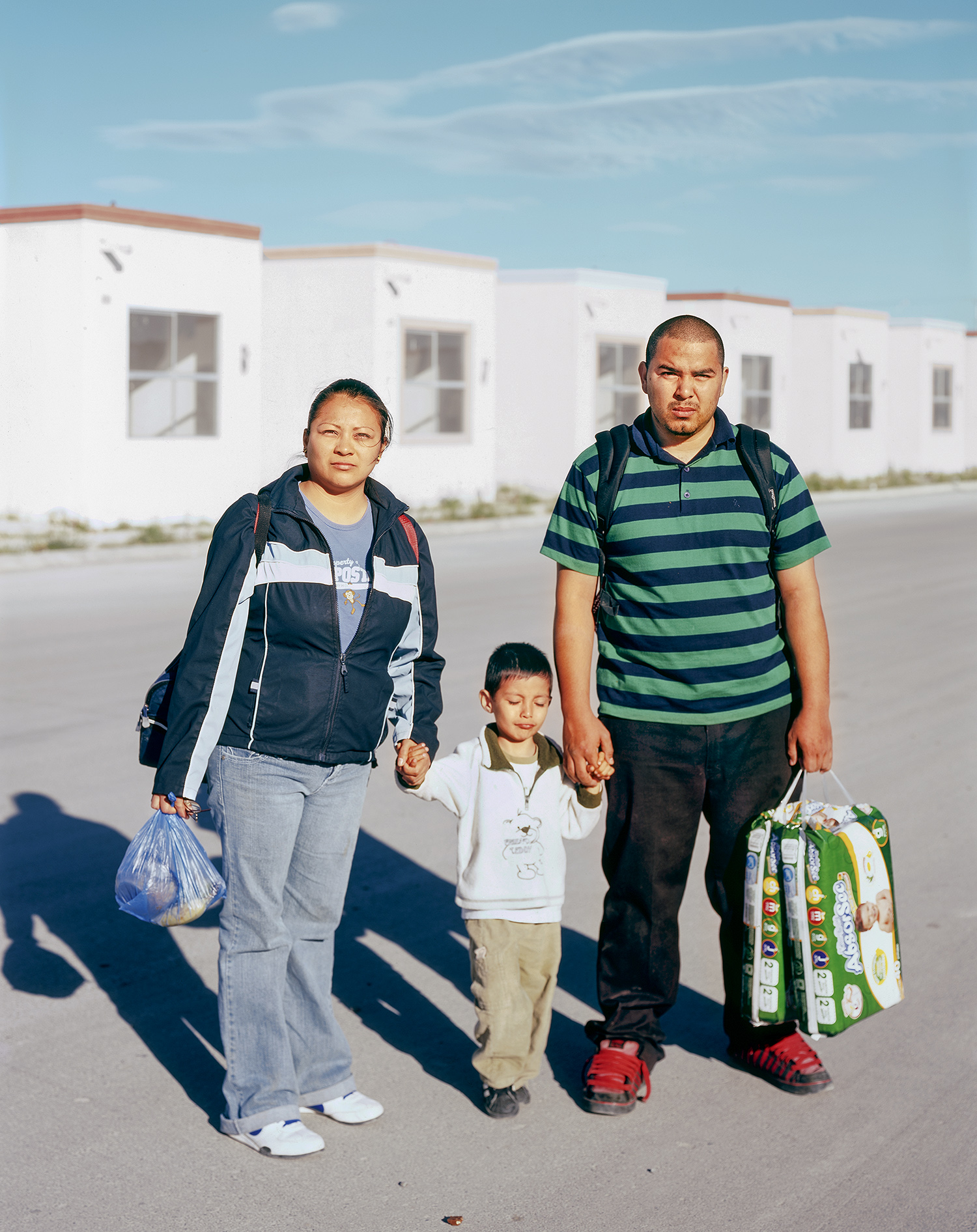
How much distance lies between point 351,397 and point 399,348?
71.0ft

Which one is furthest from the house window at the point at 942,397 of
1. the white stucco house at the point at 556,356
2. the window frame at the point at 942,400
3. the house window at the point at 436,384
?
the house window at the point at 436,384

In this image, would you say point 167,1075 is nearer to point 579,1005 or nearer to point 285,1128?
point 285,1128

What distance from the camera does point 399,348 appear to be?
2467 cm

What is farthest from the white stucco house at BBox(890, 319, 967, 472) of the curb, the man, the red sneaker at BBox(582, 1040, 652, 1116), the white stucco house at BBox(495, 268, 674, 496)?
the red sneaker at BBox(582, 1040, 652, 1116)

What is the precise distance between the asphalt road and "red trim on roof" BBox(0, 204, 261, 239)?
46.0ft

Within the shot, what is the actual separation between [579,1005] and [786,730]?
1.21 meters

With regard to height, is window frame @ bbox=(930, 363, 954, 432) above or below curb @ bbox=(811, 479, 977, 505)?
above

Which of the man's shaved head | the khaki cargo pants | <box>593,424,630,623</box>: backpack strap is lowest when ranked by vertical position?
the khaki cargo pants

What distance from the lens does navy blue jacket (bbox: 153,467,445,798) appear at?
3.34m

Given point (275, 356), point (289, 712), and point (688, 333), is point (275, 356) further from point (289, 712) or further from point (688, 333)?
point (289, 712)

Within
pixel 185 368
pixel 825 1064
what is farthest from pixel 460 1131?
pixel 185 368

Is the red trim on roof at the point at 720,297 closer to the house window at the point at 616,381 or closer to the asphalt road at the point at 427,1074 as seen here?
the house window at the point at 616,381

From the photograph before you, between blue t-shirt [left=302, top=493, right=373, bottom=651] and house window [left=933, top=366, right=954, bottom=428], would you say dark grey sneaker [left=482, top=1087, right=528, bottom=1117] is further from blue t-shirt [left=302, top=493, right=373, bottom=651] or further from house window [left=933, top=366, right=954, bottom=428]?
house window [left=933, top=366, right=954, bottom=428]

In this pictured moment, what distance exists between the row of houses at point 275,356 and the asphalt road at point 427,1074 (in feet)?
25.6
